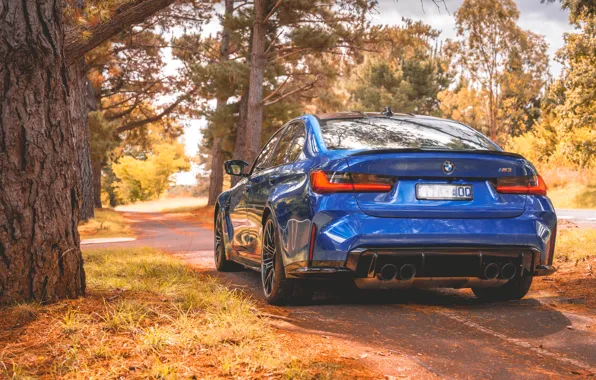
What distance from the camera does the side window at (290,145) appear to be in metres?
6.02

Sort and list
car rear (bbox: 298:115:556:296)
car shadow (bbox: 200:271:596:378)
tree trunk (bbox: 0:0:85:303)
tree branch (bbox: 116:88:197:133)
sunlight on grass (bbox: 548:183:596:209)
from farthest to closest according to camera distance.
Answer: tree branch (bbox: 116:88:197:133) → sunlight on grass (bbox: 548:183:596:209) → car rear (bbox: 298:115:556:296) → tree trunk (bbox: 0:0:85:303) → car shadow (bbox: 200:271:596:378)

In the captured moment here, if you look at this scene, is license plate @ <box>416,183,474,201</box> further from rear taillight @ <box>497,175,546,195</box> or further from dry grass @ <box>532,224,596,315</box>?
dry grass @ <box>532,224,596,315</box>

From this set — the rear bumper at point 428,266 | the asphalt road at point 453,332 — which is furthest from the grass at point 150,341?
the rear bumper at point 428,266

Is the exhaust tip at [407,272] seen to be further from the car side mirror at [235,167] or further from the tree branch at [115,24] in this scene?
the tree branch at [115,24]

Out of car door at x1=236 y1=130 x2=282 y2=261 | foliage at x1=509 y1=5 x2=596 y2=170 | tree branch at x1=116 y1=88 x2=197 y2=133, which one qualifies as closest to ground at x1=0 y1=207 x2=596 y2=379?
car door at x1=236 y1=130 x2=282 y2=261

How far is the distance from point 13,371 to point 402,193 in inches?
112

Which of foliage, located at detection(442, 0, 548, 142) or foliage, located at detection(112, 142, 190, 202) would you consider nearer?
foliage, located at detection(442, 0, 548, 142)


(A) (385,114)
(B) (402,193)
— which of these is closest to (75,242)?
(B) (402,193)

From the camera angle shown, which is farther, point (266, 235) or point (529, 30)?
point (529, 30)

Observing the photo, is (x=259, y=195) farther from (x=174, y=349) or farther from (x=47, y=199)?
(x=174, y=349)

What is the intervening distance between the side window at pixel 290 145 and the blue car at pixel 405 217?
26 cm

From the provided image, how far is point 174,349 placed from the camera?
12.4 feet

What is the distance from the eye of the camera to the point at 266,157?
23.4 ft

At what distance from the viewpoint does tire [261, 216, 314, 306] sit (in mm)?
5578
